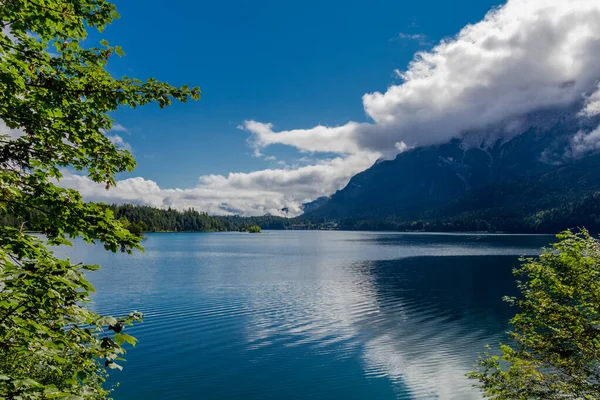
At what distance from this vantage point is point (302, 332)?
47031mm

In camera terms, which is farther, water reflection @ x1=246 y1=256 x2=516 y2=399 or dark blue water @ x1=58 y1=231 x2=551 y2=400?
water reflection @ x1=246 y1=256 x2=516 y2=399

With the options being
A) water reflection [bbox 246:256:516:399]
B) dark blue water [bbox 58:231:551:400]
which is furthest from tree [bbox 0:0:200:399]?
water reflection [bbox 246:256:516:399]

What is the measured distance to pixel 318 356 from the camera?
38562 mm

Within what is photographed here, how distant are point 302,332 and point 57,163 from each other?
41506 millimetres

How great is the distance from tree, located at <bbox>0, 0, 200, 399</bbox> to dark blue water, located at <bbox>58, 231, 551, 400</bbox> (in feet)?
80.7

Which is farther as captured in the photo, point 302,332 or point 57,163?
point 302,332

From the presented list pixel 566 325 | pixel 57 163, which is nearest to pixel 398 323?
pixel 566 325

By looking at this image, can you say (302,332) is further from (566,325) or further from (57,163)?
(57,163)

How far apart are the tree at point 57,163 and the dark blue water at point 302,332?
24.6 m

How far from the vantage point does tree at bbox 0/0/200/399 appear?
764 centimetres

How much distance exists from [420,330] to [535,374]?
32.9 meters

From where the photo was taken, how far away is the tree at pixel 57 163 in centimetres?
764

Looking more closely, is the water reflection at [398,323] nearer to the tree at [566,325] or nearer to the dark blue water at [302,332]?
the dark blue water at [302,332]

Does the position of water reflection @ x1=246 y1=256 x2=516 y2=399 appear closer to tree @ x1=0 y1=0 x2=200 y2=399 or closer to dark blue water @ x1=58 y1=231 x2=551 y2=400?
dark blue water @ x1=58 y1=231 x2=551 y2=400
